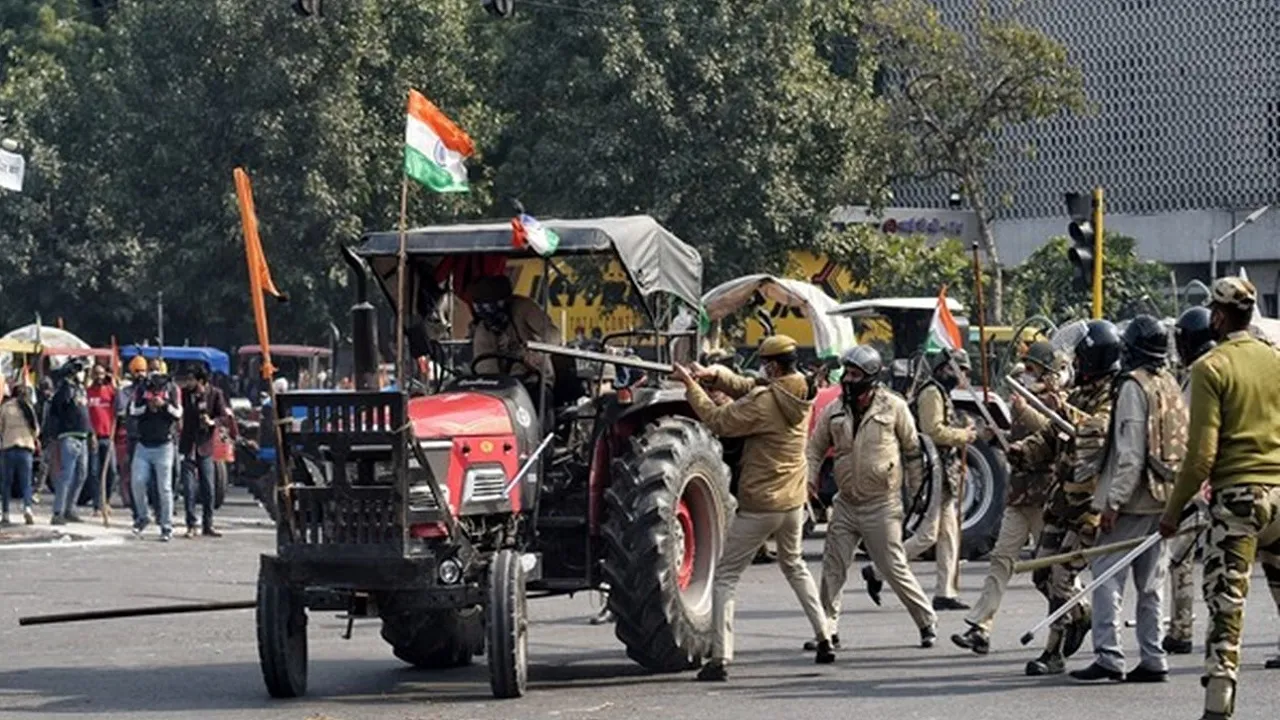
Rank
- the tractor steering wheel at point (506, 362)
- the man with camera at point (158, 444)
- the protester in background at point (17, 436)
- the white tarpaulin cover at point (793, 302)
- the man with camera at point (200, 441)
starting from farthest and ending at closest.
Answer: the protester in background at point (17, 436)
the white tarpaulin cover at point (793, 302)
the man with camera at point (200, 441)
the man with camera at point (158, 444)
the tractor steering wheel at point (506, 362)

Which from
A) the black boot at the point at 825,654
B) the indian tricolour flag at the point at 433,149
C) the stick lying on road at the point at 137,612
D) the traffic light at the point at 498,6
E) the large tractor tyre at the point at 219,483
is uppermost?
the traffic light at the point at 498,6

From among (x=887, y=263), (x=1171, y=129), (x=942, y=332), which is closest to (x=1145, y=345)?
(x=942, y=332)

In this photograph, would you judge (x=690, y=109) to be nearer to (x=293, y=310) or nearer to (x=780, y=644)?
(x=293, y=310)

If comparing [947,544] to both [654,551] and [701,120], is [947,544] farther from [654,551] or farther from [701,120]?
[701,120]

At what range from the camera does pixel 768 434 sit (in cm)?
1391

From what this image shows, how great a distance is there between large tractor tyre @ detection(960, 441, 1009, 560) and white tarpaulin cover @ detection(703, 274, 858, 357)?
16.0 ft

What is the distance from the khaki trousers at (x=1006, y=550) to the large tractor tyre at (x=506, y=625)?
301 cm

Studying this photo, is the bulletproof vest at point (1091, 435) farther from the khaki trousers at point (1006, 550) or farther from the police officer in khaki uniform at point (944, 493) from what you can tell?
the police officer in khaki uniform at point (944, 493)

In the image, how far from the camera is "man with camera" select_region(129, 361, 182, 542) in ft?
84.0

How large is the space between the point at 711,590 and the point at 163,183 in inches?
1345

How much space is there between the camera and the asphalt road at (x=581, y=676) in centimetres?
1245

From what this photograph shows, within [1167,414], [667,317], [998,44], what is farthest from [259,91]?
[1167,414]

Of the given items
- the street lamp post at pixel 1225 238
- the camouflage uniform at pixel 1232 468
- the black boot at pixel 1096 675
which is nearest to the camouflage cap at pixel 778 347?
the black boot at pixel 1096 675

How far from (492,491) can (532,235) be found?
1421 mm
